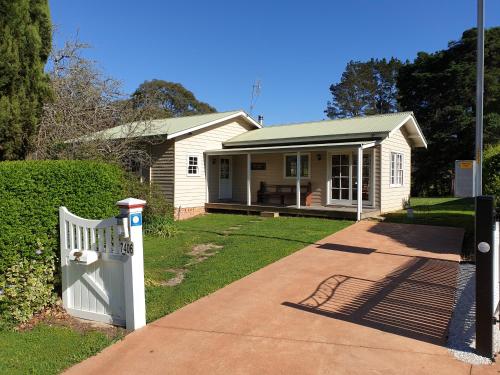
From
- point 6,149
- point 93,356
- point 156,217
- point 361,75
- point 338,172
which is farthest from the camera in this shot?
point 361,75

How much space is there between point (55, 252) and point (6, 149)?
Result: 2.13 metres

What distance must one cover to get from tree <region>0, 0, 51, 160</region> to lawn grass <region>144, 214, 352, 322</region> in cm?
302

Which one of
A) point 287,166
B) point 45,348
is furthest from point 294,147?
point 45,348

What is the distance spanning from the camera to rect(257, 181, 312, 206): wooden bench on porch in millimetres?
15734

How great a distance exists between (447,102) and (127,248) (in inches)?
1252

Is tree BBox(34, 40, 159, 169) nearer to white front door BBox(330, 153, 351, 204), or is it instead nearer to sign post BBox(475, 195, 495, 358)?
white front door BBox(330, 153, 351, 204)

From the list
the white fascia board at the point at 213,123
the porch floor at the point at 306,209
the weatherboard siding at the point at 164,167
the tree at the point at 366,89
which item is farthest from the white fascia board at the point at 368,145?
the tree at the point at 366,89

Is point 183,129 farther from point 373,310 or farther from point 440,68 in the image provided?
point 440,68

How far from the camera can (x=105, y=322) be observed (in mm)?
4859

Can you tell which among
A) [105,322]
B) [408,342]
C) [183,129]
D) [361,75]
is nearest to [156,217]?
[183,129]

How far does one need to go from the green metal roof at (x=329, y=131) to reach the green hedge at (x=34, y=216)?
10.9 metres

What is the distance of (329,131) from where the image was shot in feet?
51.7

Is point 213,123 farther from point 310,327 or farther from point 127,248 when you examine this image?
point 310,327

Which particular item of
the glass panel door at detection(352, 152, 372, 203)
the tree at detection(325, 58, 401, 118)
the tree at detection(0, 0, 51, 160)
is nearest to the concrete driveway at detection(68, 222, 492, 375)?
the tree at detection(0, 0, 51, 160)
